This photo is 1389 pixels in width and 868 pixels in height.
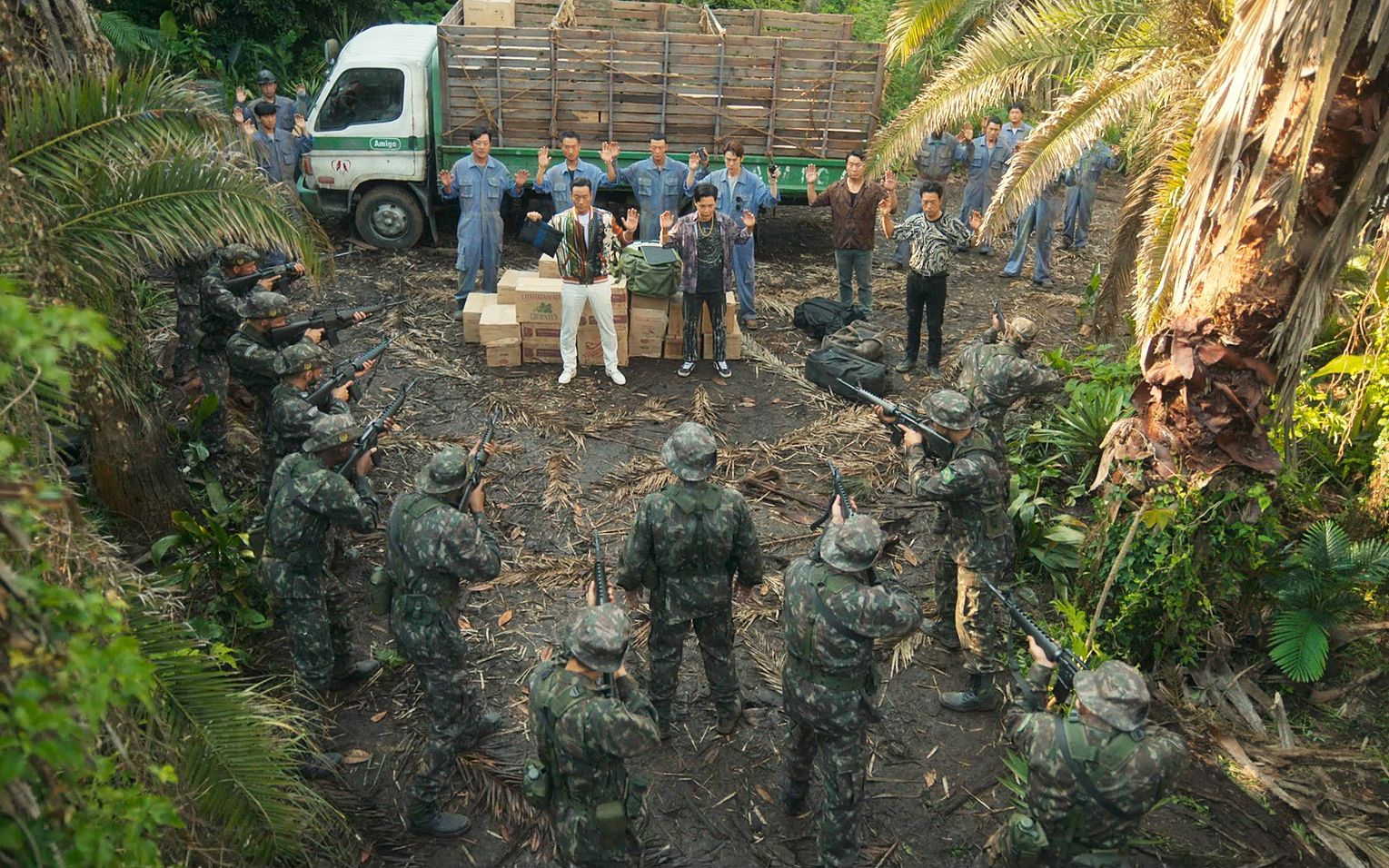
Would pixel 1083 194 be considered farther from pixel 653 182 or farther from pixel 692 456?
pixel 692 456

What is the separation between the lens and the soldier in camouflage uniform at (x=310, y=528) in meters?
5.63

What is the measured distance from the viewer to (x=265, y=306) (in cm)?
721

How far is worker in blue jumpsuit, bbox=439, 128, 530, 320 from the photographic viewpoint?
11.0m

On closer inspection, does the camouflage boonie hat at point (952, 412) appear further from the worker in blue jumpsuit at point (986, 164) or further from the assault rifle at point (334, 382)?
the worker in blue jumpsuit at point (986, 164)

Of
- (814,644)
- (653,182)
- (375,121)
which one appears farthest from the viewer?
(375,121)

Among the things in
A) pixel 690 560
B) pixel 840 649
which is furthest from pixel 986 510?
pixel 690 560

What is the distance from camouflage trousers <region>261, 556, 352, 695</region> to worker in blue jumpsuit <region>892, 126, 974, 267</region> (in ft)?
29.9

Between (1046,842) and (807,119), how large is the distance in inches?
398

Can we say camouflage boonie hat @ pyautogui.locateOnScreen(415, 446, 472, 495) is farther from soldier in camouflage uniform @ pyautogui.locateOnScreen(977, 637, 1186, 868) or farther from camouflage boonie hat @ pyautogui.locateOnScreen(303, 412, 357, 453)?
soldier in camouflage uniform @ pyautogui.locateOnScreen(977, 637, 1186, 868)

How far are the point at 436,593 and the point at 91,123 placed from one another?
3.29 meters

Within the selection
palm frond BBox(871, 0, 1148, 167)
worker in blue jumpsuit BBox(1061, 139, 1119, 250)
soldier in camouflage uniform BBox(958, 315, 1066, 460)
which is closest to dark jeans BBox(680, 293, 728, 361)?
palm frond BBox(871, 0, 1148, 167)

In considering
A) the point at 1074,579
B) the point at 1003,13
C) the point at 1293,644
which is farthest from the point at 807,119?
the point at 1293,644

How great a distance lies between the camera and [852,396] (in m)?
9.67

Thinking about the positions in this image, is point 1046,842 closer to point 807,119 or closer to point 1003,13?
point 807,119
